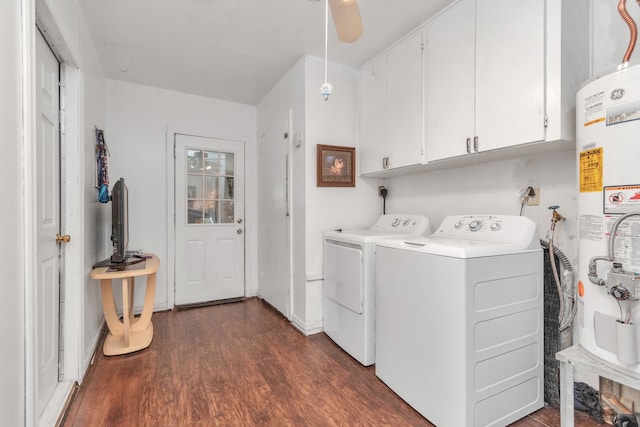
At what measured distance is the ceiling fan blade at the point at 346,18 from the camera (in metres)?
1.21

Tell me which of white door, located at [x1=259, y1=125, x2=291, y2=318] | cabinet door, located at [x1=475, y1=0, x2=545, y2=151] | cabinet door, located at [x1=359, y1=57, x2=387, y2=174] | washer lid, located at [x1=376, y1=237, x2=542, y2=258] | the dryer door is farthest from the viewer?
white door, located at [x1=259, y1=125, x2=291, y2=318]

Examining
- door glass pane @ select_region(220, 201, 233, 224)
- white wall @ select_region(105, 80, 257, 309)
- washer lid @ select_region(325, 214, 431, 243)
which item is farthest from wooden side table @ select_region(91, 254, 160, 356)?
washer lid @ select_region(325, 214, 431, 243)

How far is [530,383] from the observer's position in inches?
62.8

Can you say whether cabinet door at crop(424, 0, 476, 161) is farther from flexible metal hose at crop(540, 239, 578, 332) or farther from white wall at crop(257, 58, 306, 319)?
white wall at crop(257, 58, 306, 319)

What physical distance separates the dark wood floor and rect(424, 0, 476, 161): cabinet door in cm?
163

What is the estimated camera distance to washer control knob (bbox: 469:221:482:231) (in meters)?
1.84

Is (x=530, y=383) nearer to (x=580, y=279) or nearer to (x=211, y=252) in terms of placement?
(x=580, y=279)

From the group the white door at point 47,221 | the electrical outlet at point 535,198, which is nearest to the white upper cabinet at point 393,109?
the electrical outlet at point 535,198

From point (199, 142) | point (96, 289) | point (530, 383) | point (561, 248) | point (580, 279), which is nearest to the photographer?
point (580, 279)

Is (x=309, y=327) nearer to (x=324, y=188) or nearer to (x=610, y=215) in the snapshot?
(x=324, y=188)

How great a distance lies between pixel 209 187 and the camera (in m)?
3.59

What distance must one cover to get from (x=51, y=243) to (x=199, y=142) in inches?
85.3

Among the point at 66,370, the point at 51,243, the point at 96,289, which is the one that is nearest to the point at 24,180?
the point at 51,243

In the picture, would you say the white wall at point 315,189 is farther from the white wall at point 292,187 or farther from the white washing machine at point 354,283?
the white washing machine at point 354,283
